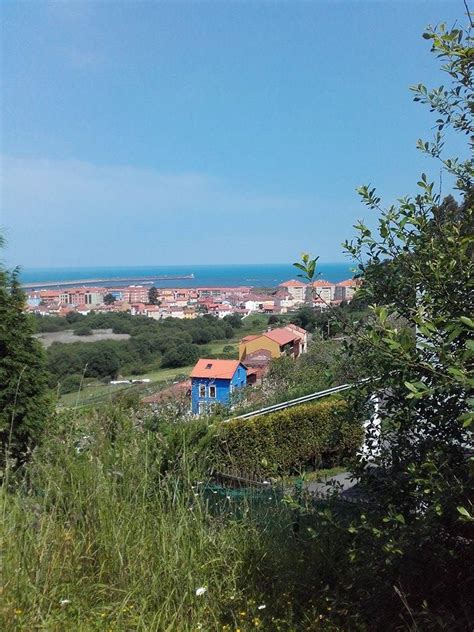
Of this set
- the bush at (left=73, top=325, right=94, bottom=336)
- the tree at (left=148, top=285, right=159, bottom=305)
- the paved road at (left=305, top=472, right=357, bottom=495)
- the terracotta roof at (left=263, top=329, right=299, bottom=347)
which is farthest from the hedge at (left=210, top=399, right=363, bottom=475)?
the tree at (left=148, top=285, right=159, bottom=305)

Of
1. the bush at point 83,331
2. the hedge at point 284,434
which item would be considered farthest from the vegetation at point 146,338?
the hedge at point 284,434

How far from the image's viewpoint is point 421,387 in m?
1.50

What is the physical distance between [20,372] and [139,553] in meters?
3.46

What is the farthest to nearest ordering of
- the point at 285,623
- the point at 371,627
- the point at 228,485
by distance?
the point at 228,485
the point at 285,623
the point at 371,627

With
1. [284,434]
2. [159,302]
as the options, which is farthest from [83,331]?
[159,302]

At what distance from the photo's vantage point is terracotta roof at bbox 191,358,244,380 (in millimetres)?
13705

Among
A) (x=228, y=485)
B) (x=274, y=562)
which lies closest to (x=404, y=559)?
(x=274, y=562)

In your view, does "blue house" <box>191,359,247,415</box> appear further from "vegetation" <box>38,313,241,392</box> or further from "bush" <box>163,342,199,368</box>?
"bush" <box>163,342,199,368</box>

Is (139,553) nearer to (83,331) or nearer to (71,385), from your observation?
(71,385)

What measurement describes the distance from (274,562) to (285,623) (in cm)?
34

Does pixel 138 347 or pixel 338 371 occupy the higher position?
pixel 338 371

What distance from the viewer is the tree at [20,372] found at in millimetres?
5406

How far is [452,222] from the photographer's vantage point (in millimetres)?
2057

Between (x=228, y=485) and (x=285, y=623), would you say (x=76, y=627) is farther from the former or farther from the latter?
(x=228, y=485)
